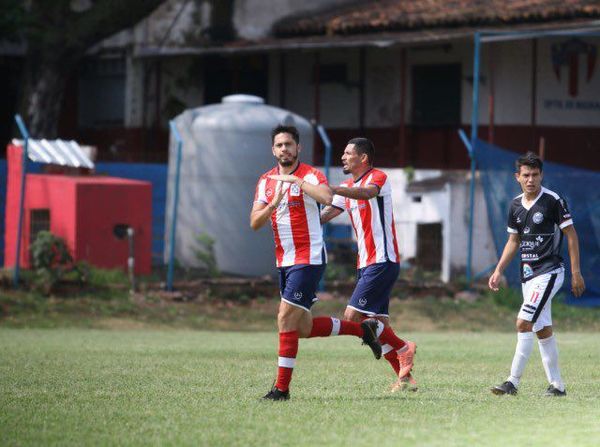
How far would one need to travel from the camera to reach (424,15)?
1147 inches

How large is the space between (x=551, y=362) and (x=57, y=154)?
45.5 feet

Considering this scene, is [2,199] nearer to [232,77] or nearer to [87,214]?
[87,214]

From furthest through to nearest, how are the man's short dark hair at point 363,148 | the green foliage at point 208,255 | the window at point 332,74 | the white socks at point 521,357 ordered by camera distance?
the window at point 332,74
the green foliage at point 208,255
the man's short dark hair at point 363,148
the white socks at point 521,357

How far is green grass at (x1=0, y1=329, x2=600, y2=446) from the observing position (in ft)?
27.2

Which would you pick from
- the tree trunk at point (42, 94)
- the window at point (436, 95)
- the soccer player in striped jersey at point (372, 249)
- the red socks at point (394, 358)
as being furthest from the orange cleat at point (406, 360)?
the tree trunk at point (42, 94)

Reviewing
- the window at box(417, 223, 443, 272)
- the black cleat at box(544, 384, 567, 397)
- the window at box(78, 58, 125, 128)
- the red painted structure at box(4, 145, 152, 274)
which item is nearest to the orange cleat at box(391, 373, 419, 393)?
the black cleat at box(544, 384, 567, 397)

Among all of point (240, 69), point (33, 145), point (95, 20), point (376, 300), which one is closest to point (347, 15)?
point (240, 69)

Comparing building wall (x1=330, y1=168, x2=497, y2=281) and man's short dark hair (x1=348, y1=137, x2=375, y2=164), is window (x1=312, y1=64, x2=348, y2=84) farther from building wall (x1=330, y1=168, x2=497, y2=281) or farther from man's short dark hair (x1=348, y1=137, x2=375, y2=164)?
man's short dark hair (x1=348, y1=137, x2=375, y2=164)

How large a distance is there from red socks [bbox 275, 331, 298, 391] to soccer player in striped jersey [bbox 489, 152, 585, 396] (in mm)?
1682

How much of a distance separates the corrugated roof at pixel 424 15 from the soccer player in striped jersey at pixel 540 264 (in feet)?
54.2

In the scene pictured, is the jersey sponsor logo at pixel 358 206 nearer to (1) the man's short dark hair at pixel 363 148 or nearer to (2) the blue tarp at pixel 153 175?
(1) the man's short dark hair at pixel 363 148

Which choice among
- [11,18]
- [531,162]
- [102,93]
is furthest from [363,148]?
[102,93]

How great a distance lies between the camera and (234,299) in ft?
71.7

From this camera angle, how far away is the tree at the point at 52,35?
2827 cm
